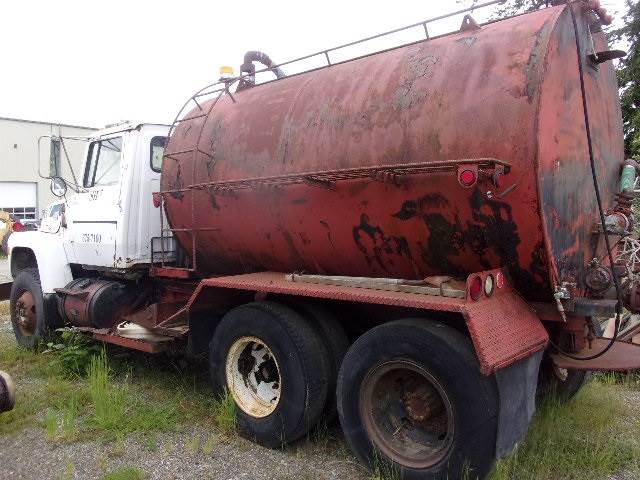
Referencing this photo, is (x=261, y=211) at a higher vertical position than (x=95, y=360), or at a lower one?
higher

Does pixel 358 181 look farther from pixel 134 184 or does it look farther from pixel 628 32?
pixel 628 32

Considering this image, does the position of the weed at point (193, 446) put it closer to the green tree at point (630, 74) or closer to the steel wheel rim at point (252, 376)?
the steel wheel rim at point (252, 376)

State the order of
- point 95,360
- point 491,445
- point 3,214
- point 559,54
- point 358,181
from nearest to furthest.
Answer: point 491,445
point 559,54
point 358,181
point 95,360
point 3,214

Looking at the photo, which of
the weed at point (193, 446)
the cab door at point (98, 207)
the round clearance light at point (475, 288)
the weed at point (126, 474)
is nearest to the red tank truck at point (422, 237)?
the round clearance light at point (475, 288)

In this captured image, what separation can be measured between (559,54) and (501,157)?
759 mm

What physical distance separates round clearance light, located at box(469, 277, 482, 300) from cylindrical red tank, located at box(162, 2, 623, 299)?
0.34 meters

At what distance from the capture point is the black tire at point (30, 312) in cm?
673

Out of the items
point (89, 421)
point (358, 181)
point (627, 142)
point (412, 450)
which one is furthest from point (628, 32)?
point (89, 421)

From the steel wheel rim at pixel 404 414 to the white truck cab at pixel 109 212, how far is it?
3342 mm

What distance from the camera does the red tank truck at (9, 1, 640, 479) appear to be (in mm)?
3242

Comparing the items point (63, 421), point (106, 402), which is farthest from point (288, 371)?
point (63, 421)

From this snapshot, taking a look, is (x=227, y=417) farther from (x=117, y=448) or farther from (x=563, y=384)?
(x=563, y=384)

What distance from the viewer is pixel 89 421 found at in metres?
4.62

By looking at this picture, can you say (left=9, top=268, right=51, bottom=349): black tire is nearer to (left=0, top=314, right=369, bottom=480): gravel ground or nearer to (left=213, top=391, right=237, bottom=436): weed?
(left=0, top=314, right=369, bottom=480): gravel ground
